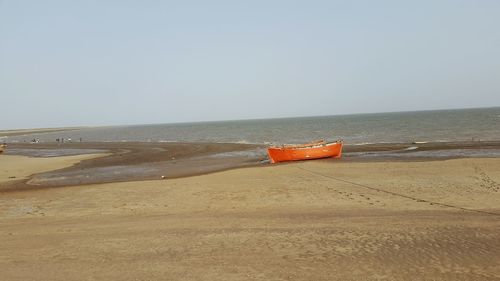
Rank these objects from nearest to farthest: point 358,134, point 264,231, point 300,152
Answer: point 264,231, point 300,152, point 358,134

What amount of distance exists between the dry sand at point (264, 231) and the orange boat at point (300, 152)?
1028cm

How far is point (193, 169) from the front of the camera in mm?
25344

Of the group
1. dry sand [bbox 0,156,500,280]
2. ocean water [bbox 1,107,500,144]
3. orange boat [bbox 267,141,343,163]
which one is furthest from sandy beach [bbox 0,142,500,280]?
ocean water [bbox 1,107,500,144]

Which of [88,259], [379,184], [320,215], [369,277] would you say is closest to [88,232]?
[88,259]

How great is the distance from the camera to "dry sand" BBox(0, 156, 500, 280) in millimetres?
7145

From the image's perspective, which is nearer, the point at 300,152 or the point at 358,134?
the point at 300,152

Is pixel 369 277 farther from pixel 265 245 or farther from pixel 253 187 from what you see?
pixel 253 187

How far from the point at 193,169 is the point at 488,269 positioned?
1981 centimetres

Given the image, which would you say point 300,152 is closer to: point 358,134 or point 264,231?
point 264,231

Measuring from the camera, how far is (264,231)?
9.55 metres

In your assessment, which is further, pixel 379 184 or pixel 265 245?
pixel 379 184

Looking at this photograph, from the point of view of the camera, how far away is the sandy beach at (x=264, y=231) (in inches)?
281

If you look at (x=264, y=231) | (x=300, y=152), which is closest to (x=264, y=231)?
(x=264, y=231)

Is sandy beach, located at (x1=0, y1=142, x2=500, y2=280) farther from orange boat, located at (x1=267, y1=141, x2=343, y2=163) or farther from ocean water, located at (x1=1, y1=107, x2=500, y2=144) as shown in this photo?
ocean water, located at (x1=1, y1=107, x2=500, y2=144)
